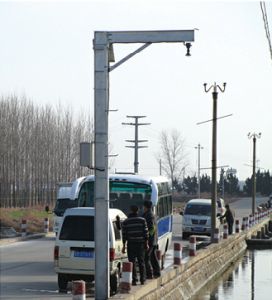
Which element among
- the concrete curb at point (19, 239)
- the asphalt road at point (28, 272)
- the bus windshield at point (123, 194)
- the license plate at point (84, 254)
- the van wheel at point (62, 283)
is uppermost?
the bus windshield at point (123, 194)

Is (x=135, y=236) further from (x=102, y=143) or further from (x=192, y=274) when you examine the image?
(x=192, y=274)

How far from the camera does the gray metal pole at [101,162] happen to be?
13.0 m

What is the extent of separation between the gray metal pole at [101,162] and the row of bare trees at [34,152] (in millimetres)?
48085

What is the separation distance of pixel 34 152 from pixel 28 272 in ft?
158

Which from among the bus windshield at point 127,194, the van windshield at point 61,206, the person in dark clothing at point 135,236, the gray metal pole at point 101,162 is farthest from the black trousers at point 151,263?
the van windshield at point 61,206

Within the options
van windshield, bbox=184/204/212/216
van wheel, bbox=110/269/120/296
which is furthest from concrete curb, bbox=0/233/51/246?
van wheel, bbox=110/269/120/296

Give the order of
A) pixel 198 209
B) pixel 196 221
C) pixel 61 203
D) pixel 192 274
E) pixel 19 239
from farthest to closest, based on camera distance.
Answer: pixel 198 209, pixel 196 221, pixel 19 239, pixel 61 203, pixel 192 274

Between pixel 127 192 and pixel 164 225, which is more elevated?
pixel 127 192

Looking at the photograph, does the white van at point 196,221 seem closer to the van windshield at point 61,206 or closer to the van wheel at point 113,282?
the van windshield at point 61,206

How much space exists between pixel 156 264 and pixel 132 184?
4.92 m

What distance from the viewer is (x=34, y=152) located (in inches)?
2694

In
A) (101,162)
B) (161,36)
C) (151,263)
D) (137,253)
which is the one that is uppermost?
(161,36)

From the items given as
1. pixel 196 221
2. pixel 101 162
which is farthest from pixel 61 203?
pixel 101 162

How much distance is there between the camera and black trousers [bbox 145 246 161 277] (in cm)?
1622
